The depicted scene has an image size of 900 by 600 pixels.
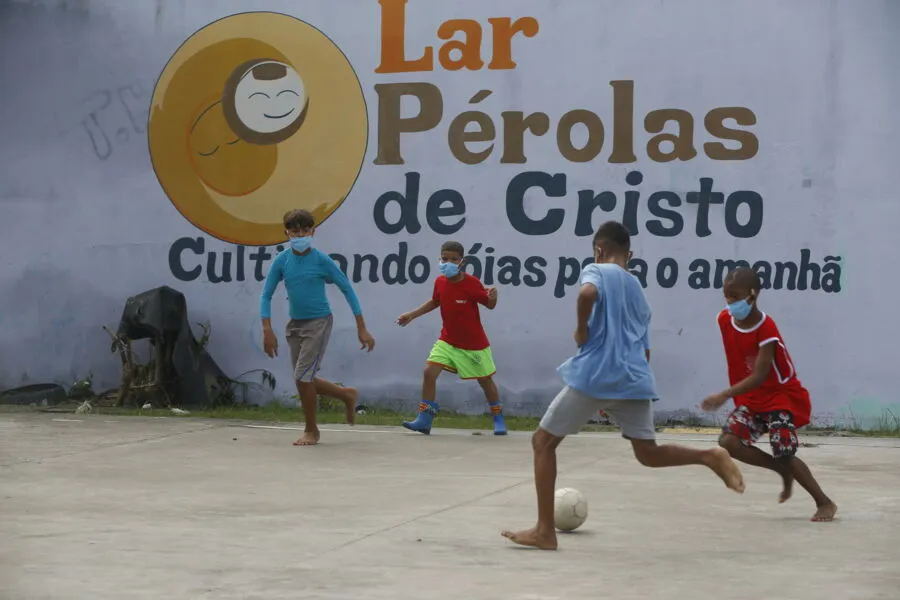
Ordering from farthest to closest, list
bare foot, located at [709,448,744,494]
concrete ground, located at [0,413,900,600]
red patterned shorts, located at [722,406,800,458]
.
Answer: red patterned shorts, located at [722,406,800,458] < bare foot, located at [709,448,744,494] < concrete ground, located at [0,413,900,600]

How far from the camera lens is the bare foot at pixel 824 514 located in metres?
7.93

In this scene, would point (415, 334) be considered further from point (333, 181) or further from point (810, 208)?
point (810, 208)

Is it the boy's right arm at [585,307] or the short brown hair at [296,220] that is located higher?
the short brown hair at [296,220]

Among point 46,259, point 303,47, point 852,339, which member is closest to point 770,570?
point 852,339

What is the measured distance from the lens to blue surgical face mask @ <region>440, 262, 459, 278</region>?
12516 mm

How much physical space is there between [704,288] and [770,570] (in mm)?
7670

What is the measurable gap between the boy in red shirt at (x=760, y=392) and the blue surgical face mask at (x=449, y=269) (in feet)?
14.8

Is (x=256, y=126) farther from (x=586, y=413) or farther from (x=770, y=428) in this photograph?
(x=586, y=413)

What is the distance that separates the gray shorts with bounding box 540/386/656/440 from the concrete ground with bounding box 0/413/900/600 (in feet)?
1.86

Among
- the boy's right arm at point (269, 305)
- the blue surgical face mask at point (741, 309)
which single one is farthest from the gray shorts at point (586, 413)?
the boy's right arm at point (269, 305)

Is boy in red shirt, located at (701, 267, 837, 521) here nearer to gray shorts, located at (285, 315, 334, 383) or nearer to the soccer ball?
the soccer ball

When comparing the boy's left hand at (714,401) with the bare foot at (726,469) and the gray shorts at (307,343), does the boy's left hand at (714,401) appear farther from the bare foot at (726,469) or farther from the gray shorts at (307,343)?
the gray shorts at (307,343)

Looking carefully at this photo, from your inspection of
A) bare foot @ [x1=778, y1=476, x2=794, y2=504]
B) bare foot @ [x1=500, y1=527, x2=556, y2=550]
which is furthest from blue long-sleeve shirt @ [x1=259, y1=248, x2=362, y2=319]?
bare foot @ [x1=500, y1=527, x2=556, y2=550]

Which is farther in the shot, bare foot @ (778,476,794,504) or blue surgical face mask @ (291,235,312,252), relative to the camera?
blue surgical face mask @ (291,235,312,252)
